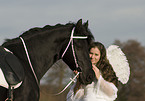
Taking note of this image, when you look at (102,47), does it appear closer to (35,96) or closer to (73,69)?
(73,69)

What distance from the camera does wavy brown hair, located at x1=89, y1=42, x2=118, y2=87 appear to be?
6.40 metres

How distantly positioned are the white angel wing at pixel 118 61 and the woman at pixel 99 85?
0.95 ft

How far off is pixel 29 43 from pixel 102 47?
2164 mm

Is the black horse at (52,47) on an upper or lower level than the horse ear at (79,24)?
lower

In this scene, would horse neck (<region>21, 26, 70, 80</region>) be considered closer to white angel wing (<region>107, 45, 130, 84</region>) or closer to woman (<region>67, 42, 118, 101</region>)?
woman (<region>67, 42, 118, 101</region>)

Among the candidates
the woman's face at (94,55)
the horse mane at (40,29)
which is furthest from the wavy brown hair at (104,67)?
the horse mane at (40,29)

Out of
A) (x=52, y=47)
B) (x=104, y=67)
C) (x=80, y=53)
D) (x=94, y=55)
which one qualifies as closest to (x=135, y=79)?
(x=104, y=67)

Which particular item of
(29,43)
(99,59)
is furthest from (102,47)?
(29,43)

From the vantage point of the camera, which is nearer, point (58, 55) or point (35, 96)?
point (35, 96)

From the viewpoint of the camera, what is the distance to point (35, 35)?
16.4 feet

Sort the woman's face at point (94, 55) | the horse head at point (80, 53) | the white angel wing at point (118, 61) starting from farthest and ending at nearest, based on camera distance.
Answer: the white angel wing at point (118, 61) < the woman's face at point (94, 55) < the horse head at point (80, 53)

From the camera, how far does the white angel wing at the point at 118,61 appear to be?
6.73 m

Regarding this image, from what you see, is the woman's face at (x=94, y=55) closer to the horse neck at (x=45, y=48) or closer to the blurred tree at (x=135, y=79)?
the horse neck at (x=45, y=48)

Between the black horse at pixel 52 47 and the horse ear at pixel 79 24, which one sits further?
the horse ear at pixel 79 24
